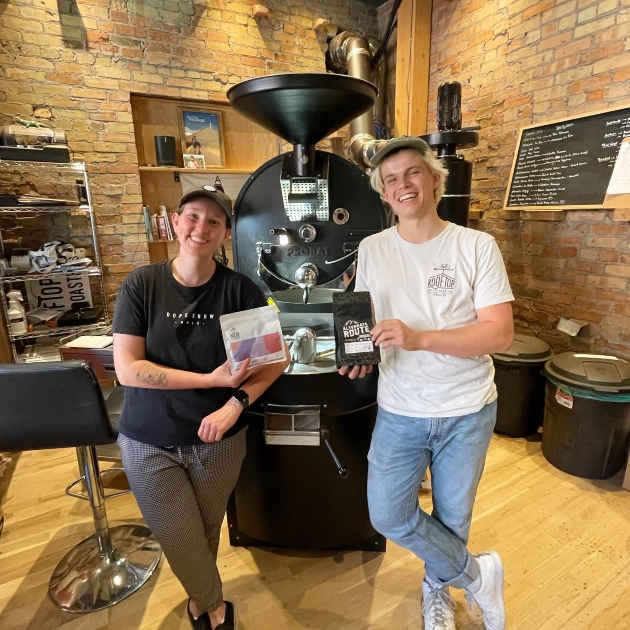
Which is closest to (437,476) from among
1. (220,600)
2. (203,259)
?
(220,600)

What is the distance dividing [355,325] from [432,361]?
234mm

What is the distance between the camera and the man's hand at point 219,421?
117 centimetres

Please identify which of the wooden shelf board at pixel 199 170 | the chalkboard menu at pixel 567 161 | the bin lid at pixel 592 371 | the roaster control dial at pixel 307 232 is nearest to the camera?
the roaster control dial at pixel 307 232

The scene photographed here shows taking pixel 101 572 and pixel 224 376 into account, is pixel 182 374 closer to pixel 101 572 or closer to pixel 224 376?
pixel 224 376

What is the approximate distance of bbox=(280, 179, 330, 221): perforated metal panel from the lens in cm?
154

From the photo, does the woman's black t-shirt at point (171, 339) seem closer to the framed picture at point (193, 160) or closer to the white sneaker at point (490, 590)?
the white sneaker at point (490, 590)

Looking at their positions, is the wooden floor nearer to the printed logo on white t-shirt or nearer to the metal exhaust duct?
the printed logo on white t-shirt

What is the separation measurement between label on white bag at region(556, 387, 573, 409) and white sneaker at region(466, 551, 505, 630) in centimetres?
111

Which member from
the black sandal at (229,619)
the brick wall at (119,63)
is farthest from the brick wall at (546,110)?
the black sandal at (229,619)

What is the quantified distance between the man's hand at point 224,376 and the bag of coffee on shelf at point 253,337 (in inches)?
0.5

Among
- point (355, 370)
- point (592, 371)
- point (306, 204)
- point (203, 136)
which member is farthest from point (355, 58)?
point (355, 370)

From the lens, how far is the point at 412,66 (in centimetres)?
339

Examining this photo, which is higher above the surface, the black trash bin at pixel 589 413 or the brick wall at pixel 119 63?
the brick wall at pixel 119 63

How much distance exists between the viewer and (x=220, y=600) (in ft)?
4.44
